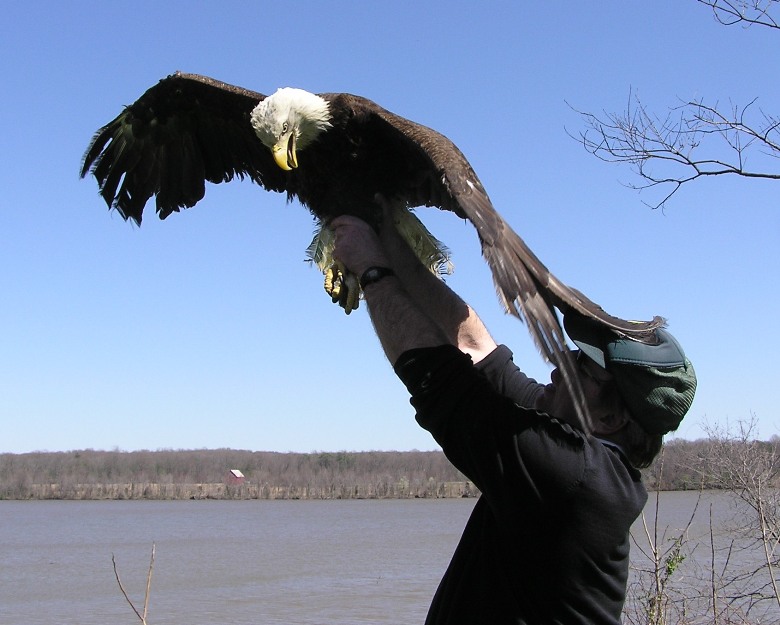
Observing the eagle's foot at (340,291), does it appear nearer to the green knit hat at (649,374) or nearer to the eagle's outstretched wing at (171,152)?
the green knit hat at (649,374)

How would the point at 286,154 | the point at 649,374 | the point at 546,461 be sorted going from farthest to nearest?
1. the point at 286,154
2. the point at 649,374
3. the point at 546,461

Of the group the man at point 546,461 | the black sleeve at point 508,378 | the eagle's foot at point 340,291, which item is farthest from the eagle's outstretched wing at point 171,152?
the man at point 546,461

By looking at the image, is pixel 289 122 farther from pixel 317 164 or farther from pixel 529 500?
pixel 529 500

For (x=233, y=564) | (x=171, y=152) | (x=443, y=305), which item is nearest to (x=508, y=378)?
(x=443, y=305)

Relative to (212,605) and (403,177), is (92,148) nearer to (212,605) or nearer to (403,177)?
(403,177)

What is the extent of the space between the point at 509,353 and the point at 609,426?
658 millimetres

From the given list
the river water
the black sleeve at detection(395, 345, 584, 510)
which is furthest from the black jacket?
the river water

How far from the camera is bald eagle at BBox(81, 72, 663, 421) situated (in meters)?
2.51

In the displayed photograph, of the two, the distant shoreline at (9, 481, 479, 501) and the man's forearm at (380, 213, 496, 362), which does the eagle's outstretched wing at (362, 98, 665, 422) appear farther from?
the distant shoreline at (9, 481, 479, 501)

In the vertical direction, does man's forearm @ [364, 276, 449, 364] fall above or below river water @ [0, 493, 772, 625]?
above

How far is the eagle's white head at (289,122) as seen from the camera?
4473 millimetres

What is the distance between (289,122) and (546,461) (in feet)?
9.30

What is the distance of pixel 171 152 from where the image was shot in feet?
17.8

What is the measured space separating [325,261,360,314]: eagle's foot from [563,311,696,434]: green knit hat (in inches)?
51.6
